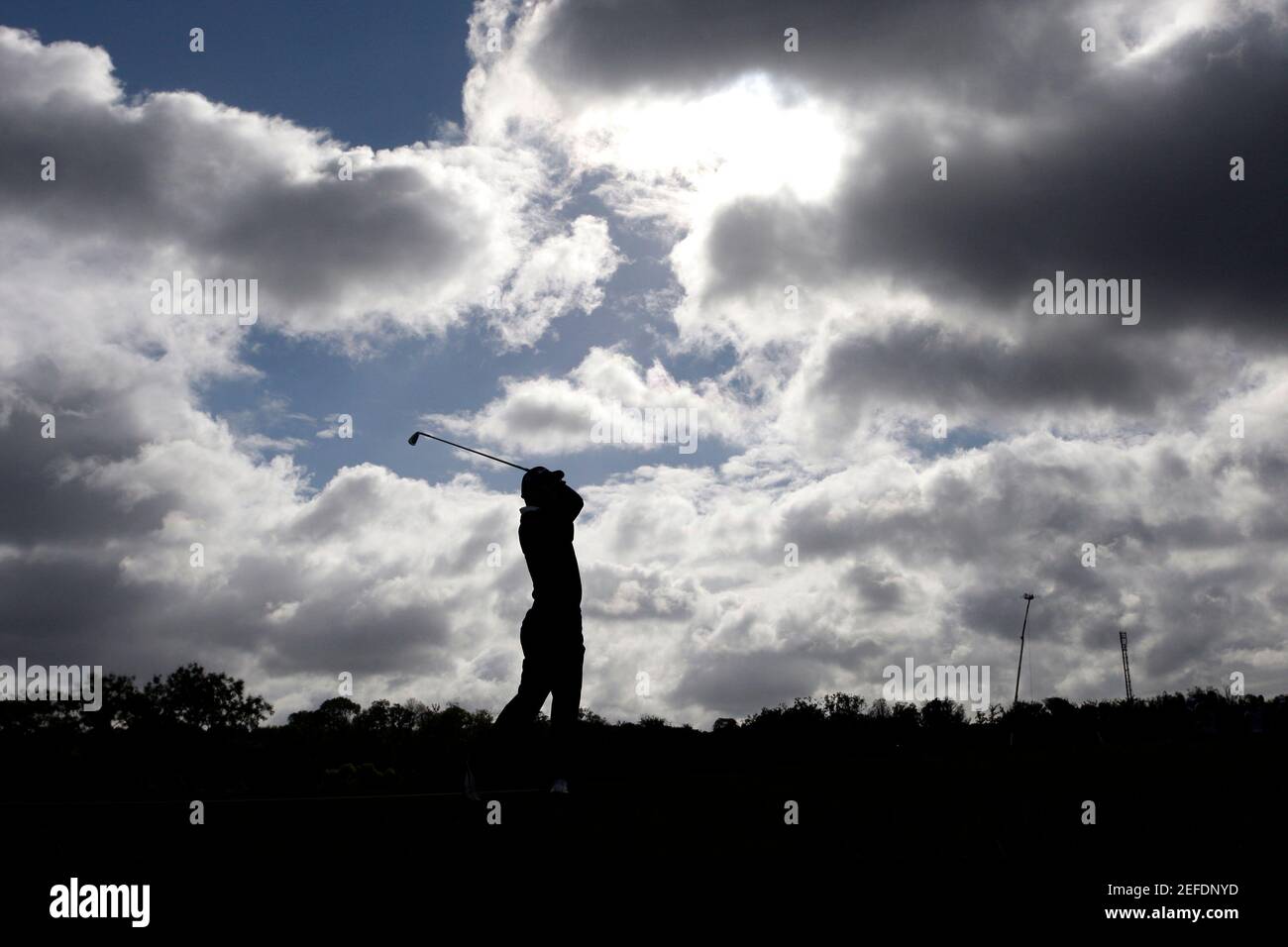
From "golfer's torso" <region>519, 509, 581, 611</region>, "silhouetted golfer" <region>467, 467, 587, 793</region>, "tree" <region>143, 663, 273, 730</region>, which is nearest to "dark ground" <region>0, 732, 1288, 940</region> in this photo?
"silhouetted golfer" <region>467, 467, 587, 793</region>

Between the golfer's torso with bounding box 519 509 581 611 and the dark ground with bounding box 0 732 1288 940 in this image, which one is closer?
the dark ground with bounding box 0 732 1288 940

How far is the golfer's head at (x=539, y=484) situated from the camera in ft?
55.1

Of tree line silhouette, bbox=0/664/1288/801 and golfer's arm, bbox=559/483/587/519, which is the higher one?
golfer's arm, bbox=559/483/587/519

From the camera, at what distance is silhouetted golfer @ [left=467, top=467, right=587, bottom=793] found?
53.6 ft

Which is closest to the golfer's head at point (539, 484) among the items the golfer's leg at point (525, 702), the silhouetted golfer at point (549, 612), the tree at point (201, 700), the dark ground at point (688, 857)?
the silhouetted golfer at point (549, 612)

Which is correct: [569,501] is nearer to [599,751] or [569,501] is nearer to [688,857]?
[688,857]

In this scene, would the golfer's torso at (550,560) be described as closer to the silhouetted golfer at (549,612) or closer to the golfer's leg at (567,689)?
the silhouetted golfer at (549,612)

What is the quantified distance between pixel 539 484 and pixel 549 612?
82.6 inches

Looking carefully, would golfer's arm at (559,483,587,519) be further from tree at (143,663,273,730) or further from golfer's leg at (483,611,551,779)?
tree at (143,663,273,730)
